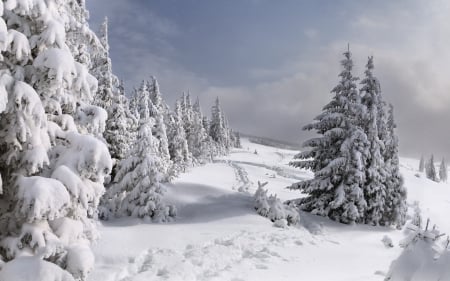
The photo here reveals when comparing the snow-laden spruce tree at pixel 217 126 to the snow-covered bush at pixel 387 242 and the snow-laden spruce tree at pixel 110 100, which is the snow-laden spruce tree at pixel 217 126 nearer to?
the snow-laden spruce tree at pixel 110 100

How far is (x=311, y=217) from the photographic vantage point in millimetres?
24156

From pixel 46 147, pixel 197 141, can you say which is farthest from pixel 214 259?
pixel 197 141

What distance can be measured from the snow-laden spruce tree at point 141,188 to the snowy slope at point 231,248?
0.84 metres

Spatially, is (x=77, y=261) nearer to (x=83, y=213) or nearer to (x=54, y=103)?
(x=83, y=213)

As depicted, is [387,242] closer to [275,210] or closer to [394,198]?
[275,210]

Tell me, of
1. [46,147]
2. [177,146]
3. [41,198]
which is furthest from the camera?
[177,146]

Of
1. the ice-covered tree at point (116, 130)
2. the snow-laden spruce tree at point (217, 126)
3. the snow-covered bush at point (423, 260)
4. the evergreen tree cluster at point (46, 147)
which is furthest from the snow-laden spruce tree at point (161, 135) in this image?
the snow-laden spruce tree at point (217, 126)

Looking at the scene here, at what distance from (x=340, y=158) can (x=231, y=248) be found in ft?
40.1

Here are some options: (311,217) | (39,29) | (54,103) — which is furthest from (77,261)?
(311,217)

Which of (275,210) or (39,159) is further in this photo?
(275,210)

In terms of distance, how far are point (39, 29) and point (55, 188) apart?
3.17 meters

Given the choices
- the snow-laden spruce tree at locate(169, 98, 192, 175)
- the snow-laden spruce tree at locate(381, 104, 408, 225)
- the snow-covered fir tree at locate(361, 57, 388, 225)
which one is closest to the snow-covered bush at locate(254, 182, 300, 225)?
the snow-covered fir tree at locate(361, 57, 388, 225)

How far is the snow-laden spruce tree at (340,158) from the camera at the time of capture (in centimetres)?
2488

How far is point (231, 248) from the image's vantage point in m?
15.0
